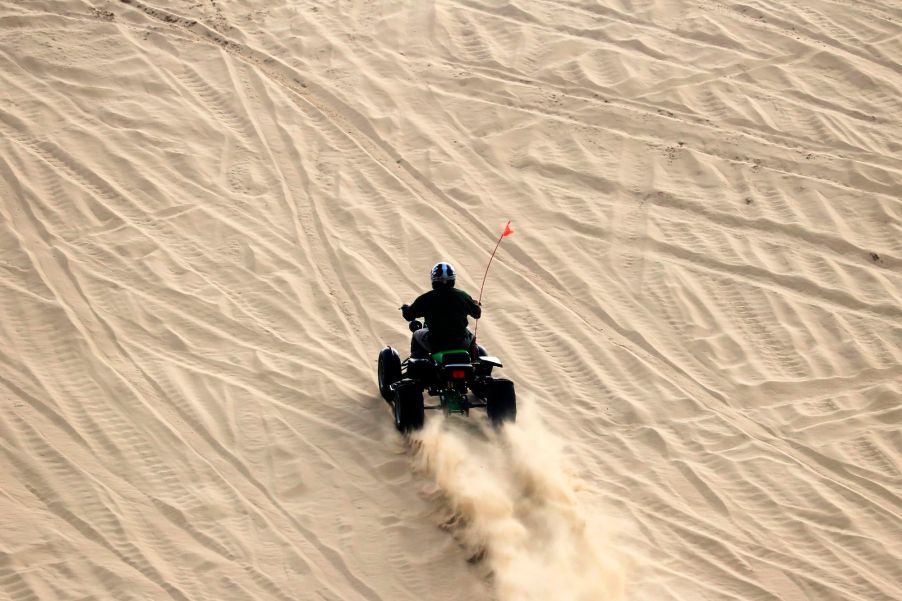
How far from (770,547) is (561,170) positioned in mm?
6487

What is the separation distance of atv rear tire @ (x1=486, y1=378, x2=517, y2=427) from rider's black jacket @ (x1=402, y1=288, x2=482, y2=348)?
55cm

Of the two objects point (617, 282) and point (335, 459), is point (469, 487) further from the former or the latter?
point (617, 282)

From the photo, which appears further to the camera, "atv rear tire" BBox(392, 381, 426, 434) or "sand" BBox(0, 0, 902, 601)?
"atv rear tire" BBox(392, 381, 426, 434)

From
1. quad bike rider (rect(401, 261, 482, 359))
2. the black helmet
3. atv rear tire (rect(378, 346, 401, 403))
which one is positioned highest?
the black helmet

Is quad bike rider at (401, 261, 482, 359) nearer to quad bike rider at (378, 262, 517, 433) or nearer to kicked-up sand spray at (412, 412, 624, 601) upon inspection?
quad bike rider at (378, 262, 517, 433)

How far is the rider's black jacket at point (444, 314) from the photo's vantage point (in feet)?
34.4

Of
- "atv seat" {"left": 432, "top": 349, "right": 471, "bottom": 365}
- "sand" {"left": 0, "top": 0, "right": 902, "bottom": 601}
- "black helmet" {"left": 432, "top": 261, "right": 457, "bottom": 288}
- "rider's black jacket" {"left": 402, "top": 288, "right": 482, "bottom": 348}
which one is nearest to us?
"sand" {"left": 0, "top": 0, "right": 902, "bottom": 601}

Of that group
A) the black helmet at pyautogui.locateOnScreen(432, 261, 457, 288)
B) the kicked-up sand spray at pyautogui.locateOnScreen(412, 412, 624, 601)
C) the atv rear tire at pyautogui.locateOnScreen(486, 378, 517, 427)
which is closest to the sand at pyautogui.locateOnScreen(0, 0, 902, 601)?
the kicked-up sand spray at pyautogui.locateOnScreen(412, 412, 624, 601)

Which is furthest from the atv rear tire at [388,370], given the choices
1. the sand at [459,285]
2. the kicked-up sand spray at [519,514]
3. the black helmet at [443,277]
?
the black helmet at [443,277]

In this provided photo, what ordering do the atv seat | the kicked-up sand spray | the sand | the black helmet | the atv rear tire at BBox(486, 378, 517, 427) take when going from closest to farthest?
the kicked-up sand spray → the sand → the atv seat → the atv rear tire at BBox(486, 378, 517, 427) → the black helmet

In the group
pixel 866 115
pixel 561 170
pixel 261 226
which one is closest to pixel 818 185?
pixel 866 115

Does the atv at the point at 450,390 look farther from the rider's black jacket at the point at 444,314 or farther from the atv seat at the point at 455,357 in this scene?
the rider's black jacket at the point at 444,314

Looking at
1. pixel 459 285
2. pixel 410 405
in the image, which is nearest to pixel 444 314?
pixel 410 405

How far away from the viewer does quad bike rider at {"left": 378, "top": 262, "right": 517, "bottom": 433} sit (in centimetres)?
1016
